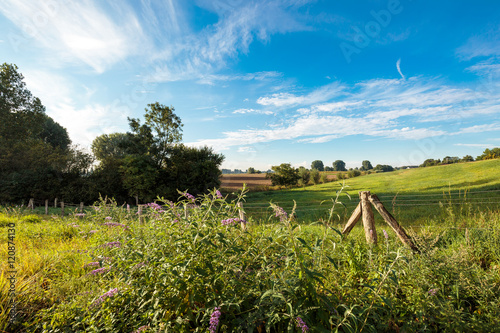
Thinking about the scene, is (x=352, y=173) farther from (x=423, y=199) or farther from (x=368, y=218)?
(x=368, y=218)

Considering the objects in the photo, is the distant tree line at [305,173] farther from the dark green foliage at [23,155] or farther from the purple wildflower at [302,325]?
the purple wildflower at [302,325]

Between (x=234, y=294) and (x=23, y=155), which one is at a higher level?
(x=23, y=155)

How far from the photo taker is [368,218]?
17.3ft

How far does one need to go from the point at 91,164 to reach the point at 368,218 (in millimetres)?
32342

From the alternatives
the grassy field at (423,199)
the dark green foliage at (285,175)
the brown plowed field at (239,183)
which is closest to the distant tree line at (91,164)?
the brown plowed field at (239,183)

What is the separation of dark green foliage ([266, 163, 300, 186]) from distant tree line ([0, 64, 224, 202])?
20.0 m

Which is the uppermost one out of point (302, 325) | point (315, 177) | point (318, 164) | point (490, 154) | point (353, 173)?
point (318, 164)

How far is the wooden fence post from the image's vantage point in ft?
17.0

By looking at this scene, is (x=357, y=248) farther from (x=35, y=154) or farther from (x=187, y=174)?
(x=35, y=154)

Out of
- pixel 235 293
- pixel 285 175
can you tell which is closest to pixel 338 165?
pixel 285 175

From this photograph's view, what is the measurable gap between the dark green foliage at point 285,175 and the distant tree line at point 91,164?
20.0 m

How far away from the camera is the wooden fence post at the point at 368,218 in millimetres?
5188

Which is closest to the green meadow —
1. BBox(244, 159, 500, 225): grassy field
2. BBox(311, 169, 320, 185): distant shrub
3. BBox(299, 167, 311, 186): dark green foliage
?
BBox(244, 159, 500, 225): grassy field

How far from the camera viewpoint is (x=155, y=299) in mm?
2418
